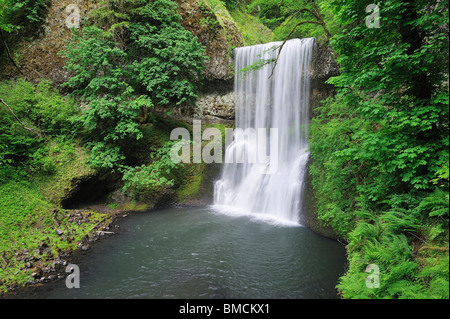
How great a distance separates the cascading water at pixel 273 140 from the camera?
1007cm

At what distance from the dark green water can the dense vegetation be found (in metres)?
0.90

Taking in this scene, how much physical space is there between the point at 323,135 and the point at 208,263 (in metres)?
4.93

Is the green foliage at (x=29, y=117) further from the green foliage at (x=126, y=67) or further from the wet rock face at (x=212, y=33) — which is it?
the wet rock face at (x=212, y=33)

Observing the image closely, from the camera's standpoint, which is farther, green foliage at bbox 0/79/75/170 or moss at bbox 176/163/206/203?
moss at bbox 176/163/206/203

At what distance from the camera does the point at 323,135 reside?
24.0 feet

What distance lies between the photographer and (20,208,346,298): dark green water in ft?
17.6

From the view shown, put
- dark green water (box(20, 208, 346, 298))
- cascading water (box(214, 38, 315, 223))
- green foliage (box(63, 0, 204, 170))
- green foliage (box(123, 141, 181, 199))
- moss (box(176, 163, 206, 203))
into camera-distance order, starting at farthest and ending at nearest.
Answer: moss (box(176, 163, 206, 203)) < green foliage (box(123, 141, 181, 199)) < cascading water (box(214, 38, 315, 223)) < green foliage (box(63, 0, 204, 170)) < dark green water (box(20, 208, 346, 298))

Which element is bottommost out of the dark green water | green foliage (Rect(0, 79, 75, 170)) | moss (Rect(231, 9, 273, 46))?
the dark green water

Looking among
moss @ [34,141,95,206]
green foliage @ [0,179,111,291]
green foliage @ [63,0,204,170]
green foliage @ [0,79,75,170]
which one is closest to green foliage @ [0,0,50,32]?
green foliage @ [63,0,204,170]

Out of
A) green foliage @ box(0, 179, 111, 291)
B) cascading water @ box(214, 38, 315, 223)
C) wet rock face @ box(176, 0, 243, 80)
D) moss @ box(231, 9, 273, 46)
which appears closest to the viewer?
green foliage @ box(0, 179, 111, 291)

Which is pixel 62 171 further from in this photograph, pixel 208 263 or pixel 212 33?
pixel 212 33

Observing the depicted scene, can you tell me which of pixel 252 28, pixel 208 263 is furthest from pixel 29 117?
pixel 252 28

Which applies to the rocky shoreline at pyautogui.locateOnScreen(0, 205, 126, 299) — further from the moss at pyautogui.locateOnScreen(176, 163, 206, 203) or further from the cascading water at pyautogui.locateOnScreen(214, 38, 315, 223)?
the cascading water at pyautogui.locateOnScreen(214, 38, 315, 223)

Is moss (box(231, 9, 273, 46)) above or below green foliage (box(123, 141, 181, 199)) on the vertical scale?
above
